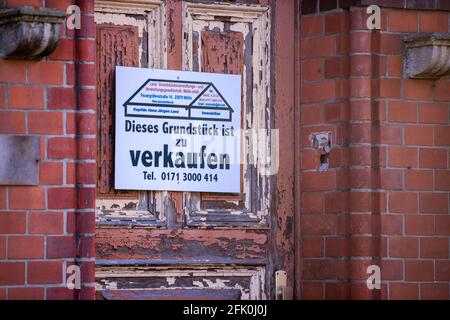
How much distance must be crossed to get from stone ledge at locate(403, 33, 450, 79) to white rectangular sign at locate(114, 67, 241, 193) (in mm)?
769

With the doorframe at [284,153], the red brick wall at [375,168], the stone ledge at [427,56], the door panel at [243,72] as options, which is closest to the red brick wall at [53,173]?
the door panel at [243,72]

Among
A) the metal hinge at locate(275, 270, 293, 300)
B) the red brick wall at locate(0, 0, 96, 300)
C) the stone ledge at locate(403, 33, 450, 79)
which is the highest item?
the stone ledge at locate(403, 33, 450, 79)

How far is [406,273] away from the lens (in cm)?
520

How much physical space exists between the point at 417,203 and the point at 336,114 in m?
0.53

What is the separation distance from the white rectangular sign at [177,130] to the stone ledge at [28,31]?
2.14 ft

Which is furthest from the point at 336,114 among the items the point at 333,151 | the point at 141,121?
the point at 141,121

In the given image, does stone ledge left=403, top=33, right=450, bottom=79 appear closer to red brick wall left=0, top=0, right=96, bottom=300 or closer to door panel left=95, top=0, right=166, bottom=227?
door panel left=95, top=0, right=166, bottom=227

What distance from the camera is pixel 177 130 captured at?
5.23 m

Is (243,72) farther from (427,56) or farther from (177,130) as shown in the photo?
(427,56)

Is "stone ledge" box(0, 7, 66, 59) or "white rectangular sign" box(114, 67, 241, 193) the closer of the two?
"stone ledge" box(0, 7, 66, 59)

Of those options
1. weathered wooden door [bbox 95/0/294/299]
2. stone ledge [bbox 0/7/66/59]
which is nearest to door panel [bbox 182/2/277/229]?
weathered wooden door [bbox 95/0/294/299]

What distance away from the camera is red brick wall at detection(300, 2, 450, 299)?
204 inches

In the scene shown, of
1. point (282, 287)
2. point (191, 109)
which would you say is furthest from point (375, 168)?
point (191, 109)
